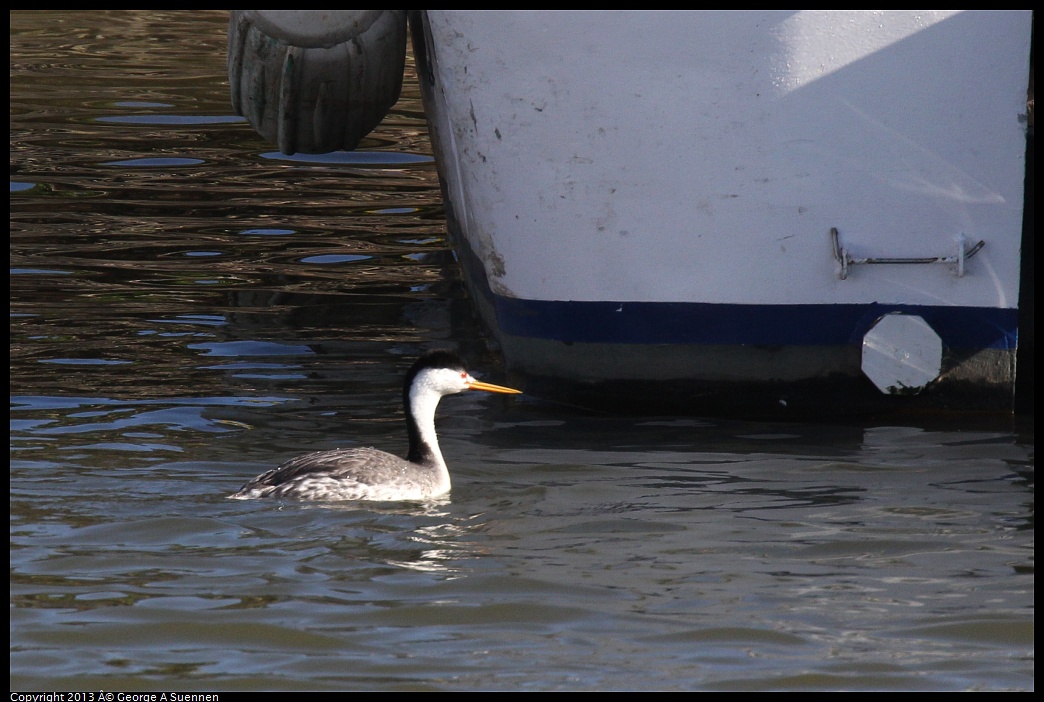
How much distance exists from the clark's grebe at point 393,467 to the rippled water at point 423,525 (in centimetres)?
11

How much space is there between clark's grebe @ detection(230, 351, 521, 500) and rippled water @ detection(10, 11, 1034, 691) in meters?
0.11

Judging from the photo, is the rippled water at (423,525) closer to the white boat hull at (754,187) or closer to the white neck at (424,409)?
the white neck at (424,409)

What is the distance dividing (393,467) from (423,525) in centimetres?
51

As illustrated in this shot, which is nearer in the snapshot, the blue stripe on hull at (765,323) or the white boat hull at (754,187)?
the white boat hull at (754,187)

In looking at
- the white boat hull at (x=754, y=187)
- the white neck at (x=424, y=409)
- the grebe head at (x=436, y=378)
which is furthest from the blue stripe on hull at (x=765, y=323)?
the white neck at (x=424, y=409)

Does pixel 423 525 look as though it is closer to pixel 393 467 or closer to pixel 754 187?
pixel 393 467

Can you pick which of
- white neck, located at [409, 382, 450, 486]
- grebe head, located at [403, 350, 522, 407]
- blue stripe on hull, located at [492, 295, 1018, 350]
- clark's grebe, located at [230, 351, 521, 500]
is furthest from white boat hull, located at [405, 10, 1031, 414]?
white neck, located at [409, 382, 450, 486]

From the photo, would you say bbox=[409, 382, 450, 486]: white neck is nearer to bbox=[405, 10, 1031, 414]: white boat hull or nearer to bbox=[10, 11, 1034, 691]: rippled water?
bbox=[10, 11, 1034, 691]: rippled water

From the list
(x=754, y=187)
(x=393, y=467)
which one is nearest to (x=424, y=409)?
(x=393, y=467)

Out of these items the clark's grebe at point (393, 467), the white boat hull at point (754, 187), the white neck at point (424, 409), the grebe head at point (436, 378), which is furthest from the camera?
the grebe head at point (436, 378)

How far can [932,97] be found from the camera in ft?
25.7

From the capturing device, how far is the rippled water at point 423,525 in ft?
19.0

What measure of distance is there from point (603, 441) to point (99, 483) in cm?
251

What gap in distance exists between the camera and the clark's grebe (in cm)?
741
